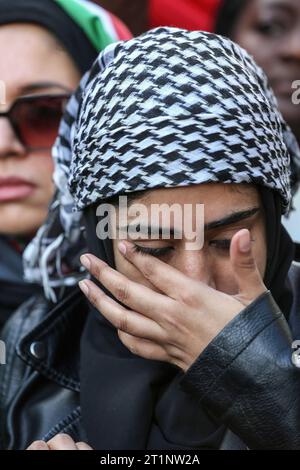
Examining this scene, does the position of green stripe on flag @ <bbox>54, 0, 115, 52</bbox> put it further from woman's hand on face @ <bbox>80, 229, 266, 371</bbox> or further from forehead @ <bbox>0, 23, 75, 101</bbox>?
woman's hand on face @ <bbox>80, 229, 266, 371</bbox>

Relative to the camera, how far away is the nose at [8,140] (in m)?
2.72

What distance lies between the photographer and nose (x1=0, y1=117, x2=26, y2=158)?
2.72 m

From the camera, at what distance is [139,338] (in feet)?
6.48

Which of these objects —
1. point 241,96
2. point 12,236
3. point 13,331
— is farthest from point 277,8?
point 13,331

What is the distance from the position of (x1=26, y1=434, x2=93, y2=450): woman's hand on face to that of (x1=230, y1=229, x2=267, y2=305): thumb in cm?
61

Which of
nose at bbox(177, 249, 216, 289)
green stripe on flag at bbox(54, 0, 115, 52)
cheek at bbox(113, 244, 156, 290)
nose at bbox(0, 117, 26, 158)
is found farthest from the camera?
green stripe on flag at bbox(54, 0, 115, 52)

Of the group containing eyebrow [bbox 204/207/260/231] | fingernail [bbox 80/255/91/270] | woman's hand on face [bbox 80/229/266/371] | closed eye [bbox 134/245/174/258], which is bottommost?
woman's hand on face [bbox 80/229/266/371]

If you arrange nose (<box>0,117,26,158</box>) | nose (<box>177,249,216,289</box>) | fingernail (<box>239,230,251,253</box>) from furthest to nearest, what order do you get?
nose (<box>0,117,26,158</box>), nose (<box>177,249,216,289</box>), fingernail (<box>239,230,251,253</box>)

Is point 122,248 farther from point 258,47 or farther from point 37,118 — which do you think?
point 258,47

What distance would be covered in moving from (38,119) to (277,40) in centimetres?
95

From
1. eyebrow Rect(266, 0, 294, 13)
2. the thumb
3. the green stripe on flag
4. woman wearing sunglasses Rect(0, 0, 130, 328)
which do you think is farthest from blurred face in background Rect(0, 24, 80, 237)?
the thumb

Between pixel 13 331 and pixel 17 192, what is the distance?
0.55 meters

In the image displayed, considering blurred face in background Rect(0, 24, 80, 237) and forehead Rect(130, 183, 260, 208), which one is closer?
→ forehead Rect(130, 183, 260, 208)
